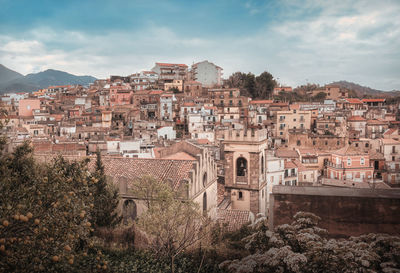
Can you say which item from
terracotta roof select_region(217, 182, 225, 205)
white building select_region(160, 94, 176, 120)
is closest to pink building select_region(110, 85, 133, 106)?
white building select_region(160, 94, 176, 120)

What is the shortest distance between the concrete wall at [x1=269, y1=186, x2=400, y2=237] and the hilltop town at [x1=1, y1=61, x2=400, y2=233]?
0.30 meters

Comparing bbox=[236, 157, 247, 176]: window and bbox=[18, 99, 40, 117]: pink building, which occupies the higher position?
bbox=[18, 99, 40, 117]: pink building

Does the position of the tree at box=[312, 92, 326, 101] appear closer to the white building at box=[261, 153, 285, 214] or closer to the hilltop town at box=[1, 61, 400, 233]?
the hilltop town at box=[1, 61, 400, 233]

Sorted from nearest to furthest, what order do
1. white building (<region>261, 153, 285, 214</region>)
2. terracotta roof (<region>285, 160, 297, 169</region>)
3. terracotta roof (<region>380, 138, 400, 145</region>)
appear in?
white building (<region>261, 153, 285, 214</region>), terracotta roof (<region>285, 160, 297, 169</region>), terracotta roof (<region>380, 138, 400, 145</region>)

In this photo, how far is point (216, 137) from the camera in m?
58.8

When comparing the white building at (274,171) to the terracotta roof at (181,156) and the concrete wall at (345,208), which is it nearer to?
the terracotta roof at (181,156)

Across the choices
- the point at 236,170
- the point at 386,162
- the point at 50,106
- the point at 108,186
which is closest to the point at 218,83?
the point at 50,106

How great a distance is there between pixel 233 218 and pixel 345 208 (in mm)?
10325

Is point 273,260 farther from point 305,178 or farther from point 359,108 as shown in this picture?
point 359,108

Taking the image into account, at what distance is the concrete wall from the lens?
464 inches

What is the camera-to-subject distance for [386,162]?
169 ft

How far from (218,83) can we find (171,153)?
76236 millimetres

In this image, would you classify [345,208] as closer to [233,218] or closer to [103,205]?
[233,218]

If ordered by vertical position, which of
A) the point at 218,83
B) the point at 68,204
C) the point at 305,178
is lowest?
the point at 305,178
